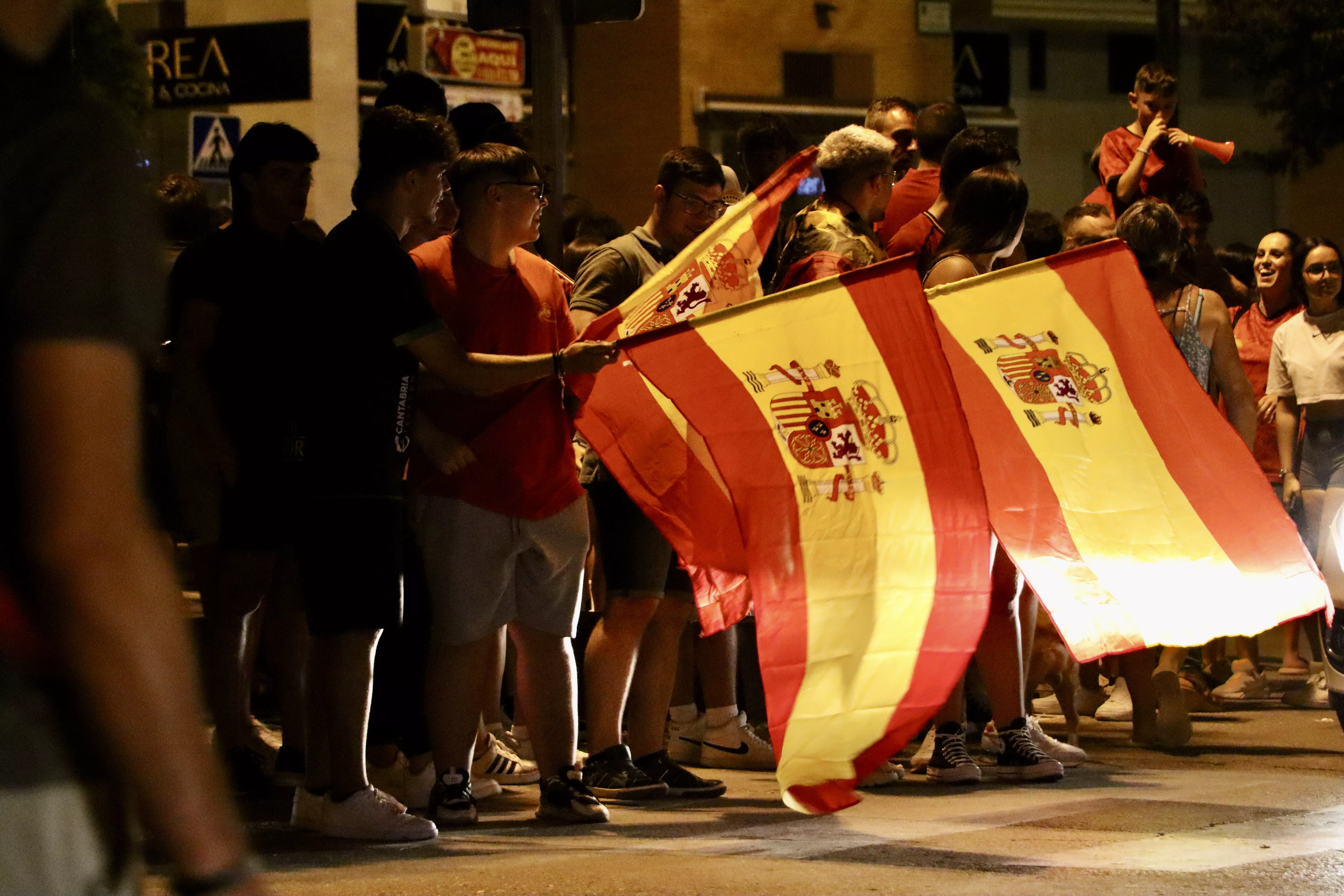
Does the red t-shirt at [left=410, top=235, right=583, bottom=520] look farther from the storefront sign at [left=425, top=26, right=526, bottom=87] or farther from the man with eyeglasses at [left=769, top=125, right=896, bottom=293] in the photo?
the storefront sign at [left=425, top=26, right=526, bottom=87]

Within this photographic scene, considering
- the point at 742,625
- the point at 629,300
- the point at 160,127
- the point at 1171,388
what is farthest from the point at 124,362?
the point at 160,127

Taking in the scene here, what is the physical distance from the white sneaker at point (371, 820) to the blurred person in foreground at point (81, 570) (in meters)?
4.10

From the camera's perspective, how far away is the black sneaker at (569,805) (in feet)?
20.6

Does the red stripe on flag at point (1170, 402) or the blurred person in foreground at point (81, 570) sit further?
the red stripe on flag at point (1170, 402)

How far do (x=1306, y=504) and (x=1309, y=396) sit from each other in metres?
0.54

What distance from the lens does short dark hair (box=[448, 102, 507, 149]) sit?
25.3 feet

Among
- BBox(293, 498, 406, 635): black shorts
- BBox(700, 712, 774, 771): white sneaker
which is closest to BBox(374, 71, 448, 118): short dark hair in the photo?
BBox(293, 498, 406, 635): black shorts

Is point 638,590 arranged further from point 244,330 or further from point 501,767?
point 244,330

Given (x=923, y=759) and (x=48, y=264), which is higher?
(x=48, y=264)

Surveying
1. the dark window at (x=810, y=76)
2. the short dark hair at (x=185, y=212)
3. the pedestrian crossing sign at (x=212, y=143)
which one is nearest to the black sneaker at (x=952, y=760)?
the short dark hair at (x=185, y=212)

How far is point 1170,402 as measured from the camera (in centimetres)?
693

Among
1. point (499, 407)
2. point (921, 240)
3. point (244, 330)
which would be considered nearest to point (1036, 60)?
point (921, 240)

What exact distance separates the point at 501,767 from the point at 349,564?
5.99 feet

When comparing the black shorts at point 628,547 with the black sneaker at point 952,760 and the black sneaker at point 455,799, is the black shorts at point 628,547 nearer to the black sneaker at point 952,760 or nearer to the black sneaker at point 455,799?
the black sneaker at point 455,799
